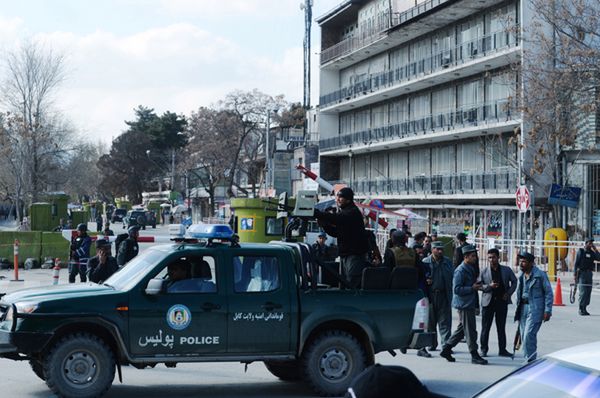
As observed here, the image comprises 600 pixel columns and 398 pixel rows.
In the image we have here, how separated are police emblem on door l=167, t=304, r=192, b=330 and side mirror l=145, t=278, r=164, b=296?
0.24 metres

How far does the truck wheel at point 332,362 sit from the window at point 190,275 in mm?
1377

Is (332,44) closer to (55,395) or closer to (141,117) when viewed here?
(55,395)

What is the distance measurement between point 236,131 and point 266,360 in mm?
71116

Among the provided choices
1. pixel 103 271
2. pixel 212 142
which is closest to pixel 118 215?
pixel 212 142

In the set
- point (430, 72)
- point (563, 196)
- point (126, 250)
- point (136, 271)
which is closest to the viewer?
point (136, 271)

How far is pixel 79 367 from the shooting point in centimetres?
1031

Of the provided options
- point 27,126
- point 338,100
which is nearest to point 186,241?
point 27,126

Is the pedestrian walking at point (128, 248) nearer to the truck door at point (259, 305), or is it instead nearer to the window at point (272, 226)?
the truck door at point (259, 305)

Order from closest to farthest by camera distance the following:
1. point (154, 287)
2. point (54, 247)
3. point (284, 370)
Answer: point (154, 287) < point (284, 370) < point (54, 247)

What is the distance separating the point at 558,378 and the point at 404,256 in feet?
32.2

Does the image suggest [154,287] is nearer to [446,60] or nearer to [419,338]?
[419,338]

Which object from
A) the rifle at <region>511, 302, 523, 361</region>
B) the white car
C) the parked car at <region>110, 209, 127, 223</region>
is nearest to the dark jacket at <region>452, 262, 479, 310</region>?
the rifle at <region>511, 302, 523, 361</region>

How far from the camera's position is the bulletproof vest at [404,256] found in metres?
14.1

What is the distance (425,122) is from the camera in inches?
2071
